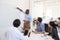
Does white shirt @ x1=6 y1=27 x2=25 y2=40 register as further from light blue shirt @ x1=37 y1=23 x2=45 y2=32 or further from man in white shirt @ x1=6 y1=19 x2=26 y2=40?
light blue shirt @ x1=37 y1=23 x2=45 y2=32

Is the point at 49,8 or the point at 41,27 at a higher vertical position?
the point at 49,8

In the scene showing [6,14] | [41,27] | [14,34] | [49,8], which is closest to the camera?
[14,34]

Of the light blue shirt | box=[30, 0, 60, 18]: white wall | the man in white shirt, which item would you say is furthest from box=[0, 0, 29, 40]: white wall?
box=[30, 0, 60, 18]: white wall

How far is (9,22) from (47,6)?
650 centimetres

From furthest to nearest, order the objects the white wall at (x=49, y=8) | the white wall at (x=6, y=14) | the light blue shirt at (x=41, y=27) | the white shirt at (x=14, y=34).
→ the white wall at (x=49, y=8) → the light blue shirt at (x=41, y=27) → the white wall at (x=6, y=14) → the white shirt at (x=14, y=34)

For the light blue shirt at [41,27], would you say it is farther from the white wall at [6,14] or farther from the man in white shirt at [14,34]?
the man in white shirt at [14,34]

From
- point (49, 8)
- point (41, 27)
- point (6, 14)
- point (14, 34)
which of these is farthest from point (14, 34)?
point (49, 8)

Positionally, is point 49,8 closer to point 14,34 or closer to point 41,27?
point 41,27

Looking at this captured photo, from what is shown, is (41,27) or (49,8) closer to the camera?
(41,27)

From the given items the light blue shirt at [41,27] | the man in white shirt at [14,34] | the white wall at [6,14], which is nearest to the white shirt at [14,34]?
the man in white shirt at [14,34]

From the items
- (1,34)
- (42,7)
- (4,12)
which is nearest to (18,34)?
(1,34)

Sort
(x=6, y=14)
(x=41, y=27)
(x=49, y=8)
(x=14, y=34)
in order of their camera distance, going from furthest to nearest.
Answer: (x=49, y=8) < (x=41, y=27) < (x=6, y=14) < (x=14, y=34)

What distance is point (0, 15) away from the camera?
3451mm

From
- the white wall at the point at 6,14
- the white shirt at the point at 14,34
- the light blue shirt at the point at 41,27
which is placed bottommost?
the light blue shirt at the point at 41,27
